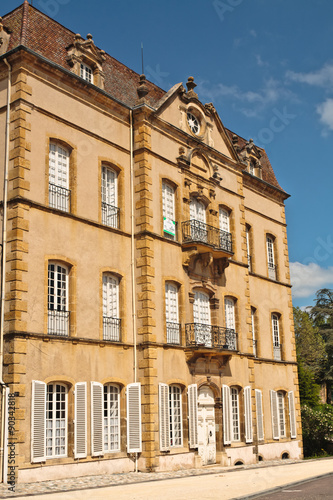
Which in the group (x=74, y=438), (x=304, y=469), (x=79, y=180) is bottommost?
(x=304, y=469)

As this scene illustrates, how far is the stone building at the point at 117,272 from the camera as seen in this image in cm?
1756

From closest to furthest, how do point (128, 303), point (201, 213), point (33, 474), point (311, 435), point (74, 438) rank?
1. point (33, 474)
2. point (74, 438)
3. point (128, 303)
4. point (201, 213)
5. point (311, 435)

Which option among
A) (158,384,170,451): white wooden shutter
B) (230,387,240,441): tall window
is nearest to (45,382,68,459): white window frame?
(158,384,170,451): white wooden shutter

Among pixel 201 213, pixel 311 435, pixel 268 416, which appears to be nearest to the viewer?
pixel 201 213

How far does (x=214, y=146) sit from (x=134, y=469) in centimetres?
1357

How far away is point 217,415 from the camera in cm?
2327

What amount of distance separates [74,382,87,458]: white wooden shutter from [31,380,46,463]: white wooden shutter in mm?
1235

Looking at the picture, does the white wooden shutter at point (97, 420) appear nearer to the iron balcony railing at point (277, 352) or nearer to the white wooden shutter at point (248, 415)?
the white wooden shutter at point (248, 415)

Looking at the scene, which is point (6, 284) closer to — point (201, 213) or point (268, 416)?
point (201, 213)

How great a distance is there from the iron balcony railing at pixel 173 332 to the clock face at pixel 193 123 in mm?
8235

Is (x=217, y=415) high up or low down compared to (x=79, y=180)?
down

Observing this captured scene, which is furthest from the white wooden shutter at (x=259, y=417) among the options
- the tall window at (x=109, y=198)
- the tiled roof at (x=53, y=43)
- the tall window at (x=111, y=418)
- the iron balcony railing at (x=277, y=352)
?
the tiled roof at (x=53, y=43)

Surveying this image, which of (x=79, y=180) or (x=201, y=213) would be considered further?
(x=201, y=213)


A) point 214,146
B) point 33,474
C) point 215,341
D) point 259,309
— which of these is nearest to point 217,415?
point 215,341
